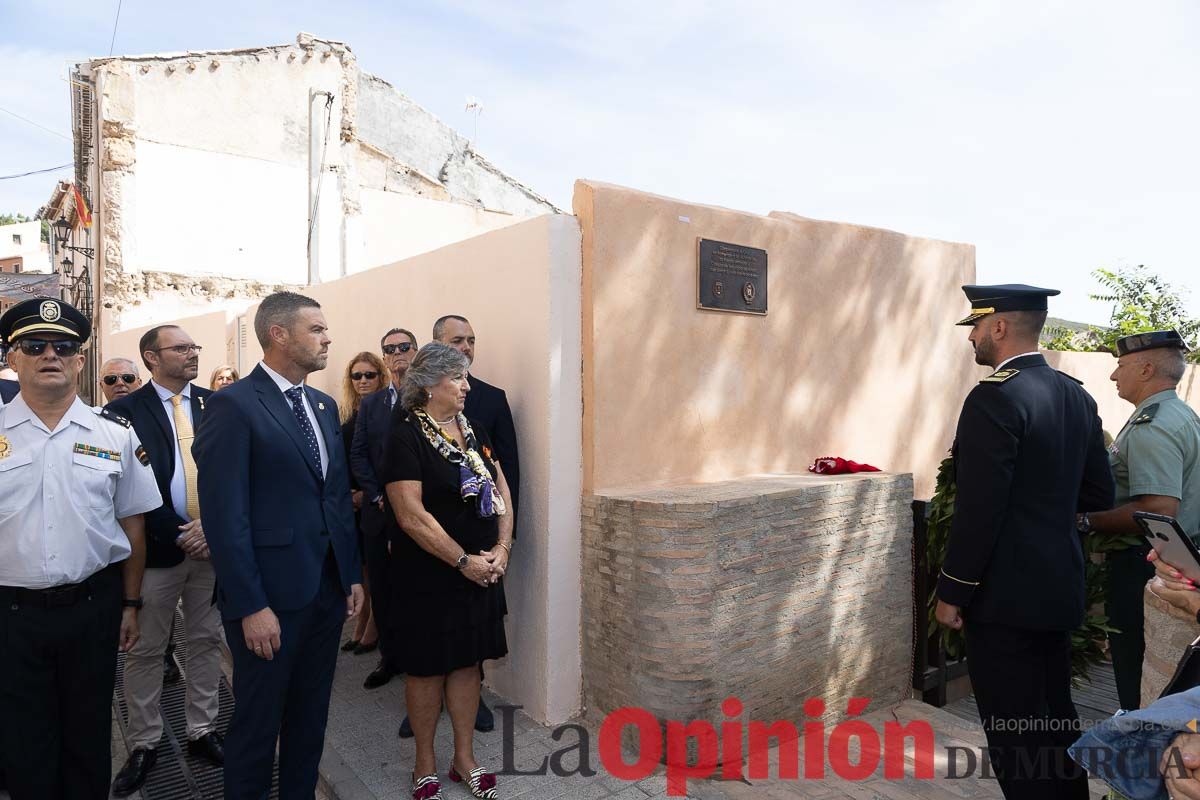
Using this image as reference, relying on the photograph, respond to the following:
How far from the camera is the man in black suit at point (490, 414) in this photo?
163 inches

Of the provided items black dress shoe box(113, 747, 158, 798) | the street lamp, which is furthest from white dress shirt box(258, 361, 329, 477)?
the street lamp

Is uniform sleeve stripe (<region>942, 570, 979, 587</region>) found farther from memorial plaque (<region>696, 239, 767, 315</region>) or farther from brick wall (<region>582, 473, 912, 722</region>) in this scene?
memorial plaque (<region>696, 239, 767, 315</region>)

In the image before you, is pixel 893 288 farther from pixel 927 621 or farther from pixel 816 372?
pixel 927 621

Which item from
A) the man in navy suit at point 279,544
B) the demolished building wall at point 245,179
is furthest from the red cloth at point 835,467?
the demolished building wall at point 245,179

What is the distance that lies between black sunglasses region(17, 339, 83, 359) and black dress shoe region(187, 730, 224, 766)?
6.92ft

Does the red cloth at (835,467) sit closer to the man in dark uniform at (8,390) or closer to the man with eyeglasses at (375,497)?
the man with eyeglasses at (375,497)

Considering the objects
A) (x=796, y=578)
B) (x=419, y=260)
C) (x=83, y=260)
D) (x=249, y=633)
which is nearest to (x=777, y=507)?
(x=796, y=578)

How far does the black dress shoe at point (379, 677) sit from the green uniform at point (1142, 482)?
3.96m

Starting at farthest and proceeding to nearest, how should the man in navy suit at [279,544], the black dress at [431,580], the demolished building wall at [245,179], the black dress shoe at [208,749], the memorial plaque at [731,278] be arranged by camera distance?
the demolished building wall at [245,179] < the memorial plaque at [731,278] < the black dress shoe at [208,749] < the black dress at [431,580] < the man in navy suit at [279,544]

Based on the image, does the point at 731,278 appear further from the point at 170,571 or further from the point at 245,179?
the point at 245,179

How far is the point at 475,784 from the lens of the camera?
11.3ft

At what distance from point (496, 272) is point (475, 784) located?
8.84ft

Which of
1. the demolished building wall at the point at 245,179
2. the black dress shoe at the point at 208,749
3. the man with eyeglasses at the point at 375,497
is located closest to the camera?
the black dress shoe at the point at 208,749

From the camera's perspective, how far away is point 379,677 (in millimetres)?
4699
